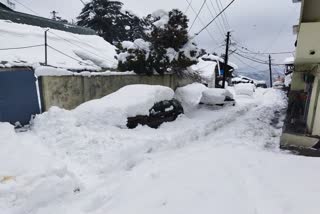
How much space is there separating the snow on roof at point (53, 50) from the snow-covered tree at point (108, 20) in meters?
11.4

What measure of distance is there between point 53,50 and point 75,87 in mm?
5167

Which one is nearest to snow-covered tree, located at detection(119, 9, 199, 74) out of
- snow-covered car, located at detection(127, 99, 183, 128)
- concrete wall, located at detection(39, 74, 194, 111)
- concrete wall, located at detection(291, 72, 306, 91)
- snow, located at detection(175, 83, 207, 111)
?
concrete wall, located at detection(39, 74, 194, 111)

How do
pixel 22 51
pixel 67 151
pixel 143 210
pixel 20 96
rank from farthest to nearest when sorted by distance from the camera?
pixel 22 51
pixel 20 96
pixel 67 151
pixel 143 210

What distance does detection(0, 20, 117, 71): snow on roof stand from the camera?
38.1 feet

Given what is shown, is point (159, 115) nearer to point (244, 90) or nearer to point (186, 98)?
point (186, 98)

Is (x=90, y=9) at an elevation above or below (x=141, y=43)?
above

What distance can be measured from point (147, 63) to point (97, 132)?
6379mm

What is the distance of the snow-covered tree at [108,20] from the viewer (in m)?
29.3

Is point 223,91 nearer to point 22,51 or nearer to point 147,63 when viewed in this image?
point 147,63

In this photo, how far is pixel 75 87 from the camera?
400 inches

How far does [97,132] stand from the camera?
26.2ft

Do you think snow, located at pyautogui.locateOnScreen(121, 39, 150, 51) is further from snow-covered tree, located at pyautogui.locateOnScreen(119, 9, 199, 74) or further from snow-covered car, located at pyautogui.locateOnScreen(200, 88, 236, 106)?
snow-covered car, located at pyautogui.locateOnScreen(200, 88, 236, 106)

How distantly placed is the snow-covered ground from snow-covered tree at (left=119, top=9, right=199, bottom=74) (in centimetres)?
596

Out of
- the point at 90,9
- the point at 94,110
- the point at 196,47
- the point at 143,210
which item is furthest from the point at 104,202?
the point at 90,9
